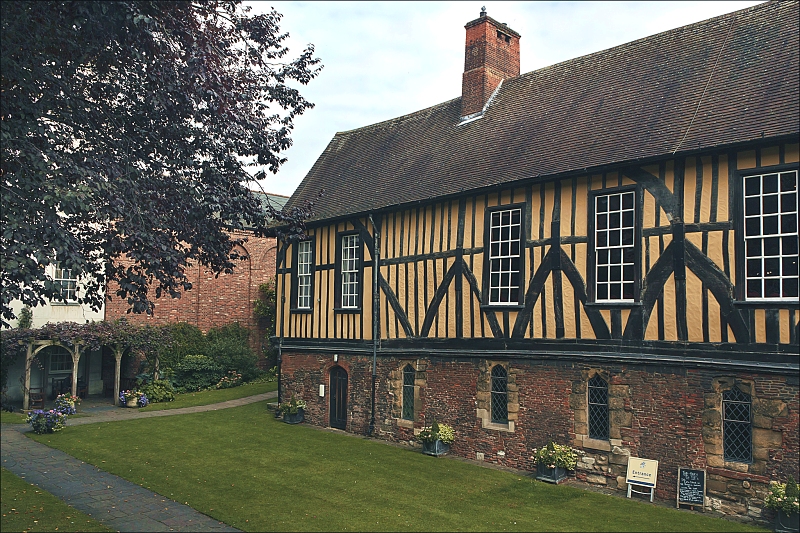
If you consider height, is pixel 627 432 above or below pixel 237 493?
above

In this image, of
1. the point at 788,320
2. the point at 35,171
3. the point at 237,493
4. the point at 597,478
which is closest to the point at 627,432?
the point at 597,478

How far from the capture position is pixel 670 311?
11.3 meters

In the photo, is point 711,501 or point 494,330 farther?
point 494,330

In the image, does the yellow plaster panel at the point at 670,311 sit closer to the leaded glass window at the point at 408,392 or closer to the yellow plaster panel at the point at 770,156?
the yellow plaster panel at the point at 770,156

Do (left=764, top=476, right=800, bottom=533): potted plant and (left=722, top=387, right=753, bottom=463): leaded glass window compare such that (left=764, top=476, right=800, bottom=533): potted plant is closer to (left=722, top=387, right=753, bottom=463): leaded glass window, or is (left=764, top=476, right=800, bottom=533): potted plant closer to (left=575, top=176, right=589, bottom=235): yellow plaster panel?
(left=722, top=387, right=753, bottom=463): leaded glass window

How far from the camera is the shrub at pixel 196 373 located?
2562 cm

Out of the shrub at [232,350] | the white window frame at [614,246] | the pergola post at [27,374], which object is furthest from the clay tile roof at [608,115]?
the pergola post at [27,374]

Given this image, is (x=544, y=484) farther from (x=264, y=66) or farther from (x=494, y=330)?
(x=264, y=66)

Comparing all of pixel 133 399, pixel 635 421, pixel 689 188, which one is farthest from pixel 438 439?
pixel 133 399

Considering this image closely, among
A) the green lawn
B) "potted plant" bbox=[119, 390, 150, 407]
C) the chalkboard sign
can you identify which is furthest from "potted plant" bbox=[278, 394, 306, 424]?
the chalkboard sign

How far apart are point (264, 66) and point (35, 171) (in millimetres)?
4713

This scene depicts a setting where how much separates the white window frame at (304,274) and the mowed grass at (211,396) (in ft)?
20.7

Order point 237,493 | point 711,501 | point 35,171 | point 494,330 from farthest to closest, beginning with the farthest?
point 494,330, point 237,493, point 711,501, point 35,171

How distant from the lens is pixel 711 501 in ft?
35.1
